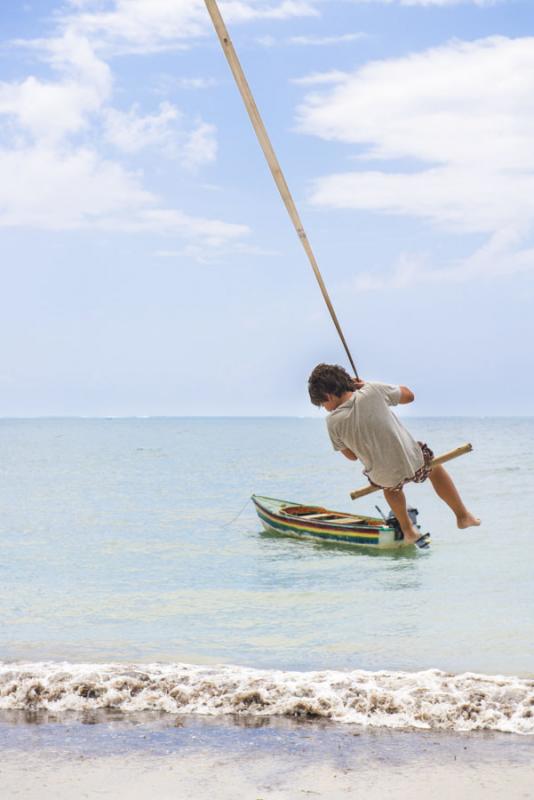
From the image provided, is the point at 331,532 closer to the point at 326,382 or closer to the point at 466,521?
the point at 466,521

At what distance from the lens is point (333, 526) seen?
1076 inches

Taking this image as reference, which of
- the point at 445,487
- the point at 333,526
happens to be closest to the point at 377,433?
the point at 445,487

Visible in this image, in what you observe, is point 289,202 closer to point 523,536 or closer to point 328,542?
point 328,542

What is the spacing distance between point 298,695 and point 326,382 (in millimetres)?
4556

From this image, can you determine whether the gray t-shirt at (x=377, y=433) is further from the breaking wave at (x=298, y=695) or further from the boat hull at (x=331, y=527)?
the boat hull at (x=331, y=527)

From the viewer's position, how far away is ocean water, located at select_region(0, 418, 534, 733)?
33.5 ft

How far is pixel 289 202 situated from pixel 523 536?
3071 centimetres

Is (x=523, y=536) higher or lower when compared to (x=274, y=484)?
lower

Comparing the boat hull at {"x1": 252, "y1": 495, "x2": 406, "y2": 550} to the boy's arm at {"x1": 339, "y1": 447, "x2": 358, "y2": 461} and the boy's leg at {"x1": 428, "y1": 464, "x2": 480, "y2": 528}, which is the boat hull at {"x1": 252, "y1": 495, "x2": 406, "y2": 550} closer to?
the boy's leg at {"x1": 428, "y1": 464, "x2": 480, "y2": 528}

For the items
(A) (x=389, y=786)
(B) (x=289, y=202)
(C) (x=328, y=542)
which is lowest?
(A) (x=389, y=786)

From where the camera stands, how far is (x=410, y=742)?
8.92 m

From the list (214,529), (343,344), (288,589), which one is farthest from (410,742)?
(214,529)

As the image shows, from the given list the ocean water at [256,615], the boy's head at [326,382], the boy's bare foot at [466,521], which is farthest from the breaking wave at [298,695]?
the boy's head at [326,382]

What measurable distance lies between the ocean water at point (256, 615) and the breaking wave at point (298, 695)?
21mm
